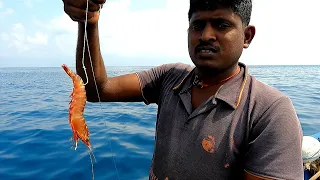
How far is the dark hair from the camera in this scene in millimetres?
1965

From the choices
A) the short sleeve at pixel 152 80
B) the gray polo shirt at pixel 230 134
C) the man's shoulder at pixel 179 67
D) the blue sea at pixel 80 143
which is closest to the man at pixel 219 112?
the gray polo shirt at pixel 230 134

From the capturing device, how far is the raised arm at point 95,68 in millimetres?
1823

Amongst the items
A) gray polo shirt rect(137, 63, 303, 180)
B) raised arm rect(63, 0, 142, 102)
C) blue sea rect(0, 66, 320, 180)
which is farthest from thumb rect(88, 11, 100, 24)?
blue sea rect(0, 66, 320, 180)

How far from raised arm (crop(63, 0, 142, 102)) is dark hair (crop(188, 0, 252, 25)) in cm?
77

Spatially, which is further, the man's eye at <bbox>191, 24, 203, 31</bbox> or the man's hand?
the man's eye at <bbox>191, 24, 203, 31</bbox>

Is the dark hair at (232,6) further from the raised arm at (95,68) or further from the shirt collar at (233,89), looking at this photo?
the raised arm at (95,68)

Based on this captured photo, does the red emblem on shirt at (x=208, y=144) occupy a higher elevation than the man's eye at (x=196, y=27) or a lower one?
lower

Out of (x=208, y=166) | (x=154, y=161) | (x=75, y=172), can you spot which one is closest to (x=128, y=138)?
(x=75, y=172)

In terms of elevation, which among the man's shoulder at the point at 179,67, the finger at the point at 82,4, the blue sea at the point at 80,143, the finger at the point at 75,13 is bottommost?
the blue sea at the point at 80,143

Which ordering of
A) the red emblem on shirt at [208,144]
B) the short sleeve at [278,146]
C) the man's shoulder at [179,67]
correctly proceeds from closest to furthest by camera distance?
the short sleeve at [278,146] → the red emblem on shirt at [208,144] → the man's shoulder at [179,67]

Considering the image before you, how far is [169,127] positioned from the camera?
2.24 meters

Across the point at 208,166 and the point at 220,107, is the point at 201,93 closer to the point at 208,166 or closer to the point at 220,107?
the point at 220,107

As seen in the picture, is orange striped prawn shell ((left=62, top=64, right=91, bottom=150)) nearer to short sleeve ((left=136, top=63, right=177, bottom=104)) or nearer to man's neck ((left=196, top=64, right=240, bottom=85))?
short sleeve ((left=136, top=63, right=177, bottom=104))

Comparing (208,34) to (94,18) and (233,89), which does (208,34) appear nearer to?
(233,89)
